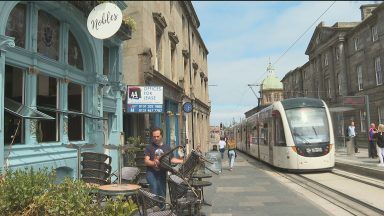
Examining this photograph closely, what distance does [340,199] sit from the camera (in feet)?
36.9

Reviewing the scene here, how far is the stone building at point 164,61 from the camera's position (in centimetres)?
1961

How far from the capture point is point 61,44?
11336 mm

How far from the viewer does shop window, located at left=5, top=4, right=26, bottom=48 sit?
9.17 m

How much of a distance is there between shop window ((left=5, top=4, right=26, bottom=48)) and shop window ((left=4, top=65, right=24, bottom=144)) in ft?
2.17

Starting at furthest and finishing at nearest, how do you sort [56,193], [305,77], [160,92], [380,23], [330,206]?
[305,77]
[380,23]
[160,92]
[330,206]
[56,193]

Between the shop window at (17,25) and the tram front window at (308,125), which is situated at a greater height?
the shop window at (17,25)

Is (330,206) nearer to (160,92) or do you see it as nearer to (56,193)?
(56,193)

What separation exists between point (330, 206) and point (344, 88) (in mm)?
39972

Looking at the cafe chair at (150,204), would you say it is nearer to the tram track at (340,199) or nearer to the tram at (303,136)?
the tram track at (340,199)

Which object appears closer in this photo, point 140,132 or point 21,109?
point 21,109

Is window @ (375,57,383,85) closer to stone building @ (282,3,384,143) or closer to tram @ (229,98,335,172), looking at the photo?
stone building @ (282,3,384,143)

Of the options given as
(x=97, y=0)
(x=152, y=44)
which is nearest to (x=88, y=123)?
(x=97, y=0)

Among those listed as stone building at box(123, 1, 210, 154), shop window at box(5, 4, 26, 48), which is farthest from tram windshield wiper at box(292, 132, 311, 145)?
shop window at box(5, 4, 26, 48)

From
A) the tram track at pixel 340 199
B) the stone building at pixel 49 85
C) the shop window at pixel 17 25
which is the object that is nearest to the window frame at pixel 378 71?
the tram track at pixel 340 199
